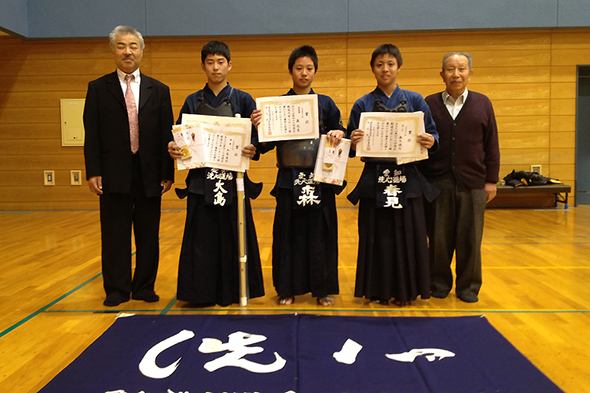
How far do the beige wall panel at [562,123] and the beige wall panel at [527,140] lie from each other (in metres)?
0.19

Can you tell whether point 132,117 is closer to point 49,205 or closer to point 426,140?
point 426,140

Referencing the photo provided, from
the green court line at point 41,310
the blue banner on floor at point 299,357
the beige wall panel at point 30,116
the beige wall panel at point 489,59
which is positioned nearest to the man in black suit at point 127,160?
the green court line at point 41,310

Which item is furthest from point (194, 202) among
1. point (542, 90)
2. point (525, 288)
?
point (542, 90)

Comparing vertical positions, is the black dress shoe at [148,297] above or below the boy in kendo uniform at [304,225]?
below

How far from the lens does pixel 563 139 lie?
7.28 meters

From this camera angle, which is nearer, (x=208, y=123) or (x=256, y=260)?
(x=208, y=123)

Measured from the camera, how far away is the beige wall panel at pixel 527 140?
7.28m

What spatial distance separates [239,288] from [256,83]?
209 inches

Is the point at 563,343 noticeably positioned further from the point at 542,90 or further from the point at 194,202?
the point at 542,90

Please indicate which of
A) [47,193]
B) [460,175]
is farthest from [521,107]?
[47,193]

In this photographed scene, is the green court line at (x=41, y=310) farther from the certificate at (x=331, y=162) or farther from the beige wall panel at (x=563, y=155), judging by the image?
the beige wall panel at (x=563, y=155)

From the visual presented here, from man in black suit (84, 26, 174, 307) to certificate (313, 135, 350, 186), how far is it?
3.27 ft

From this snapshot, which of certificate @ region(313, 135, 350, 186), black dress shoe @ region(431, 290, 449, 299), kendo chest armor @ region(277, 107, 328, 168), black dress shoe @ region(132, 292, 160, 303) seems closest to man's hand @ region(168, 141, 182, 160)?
kendo chest armor @ region(277, 107, 328, 168)

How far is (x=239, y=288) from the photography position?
8.75 ft
